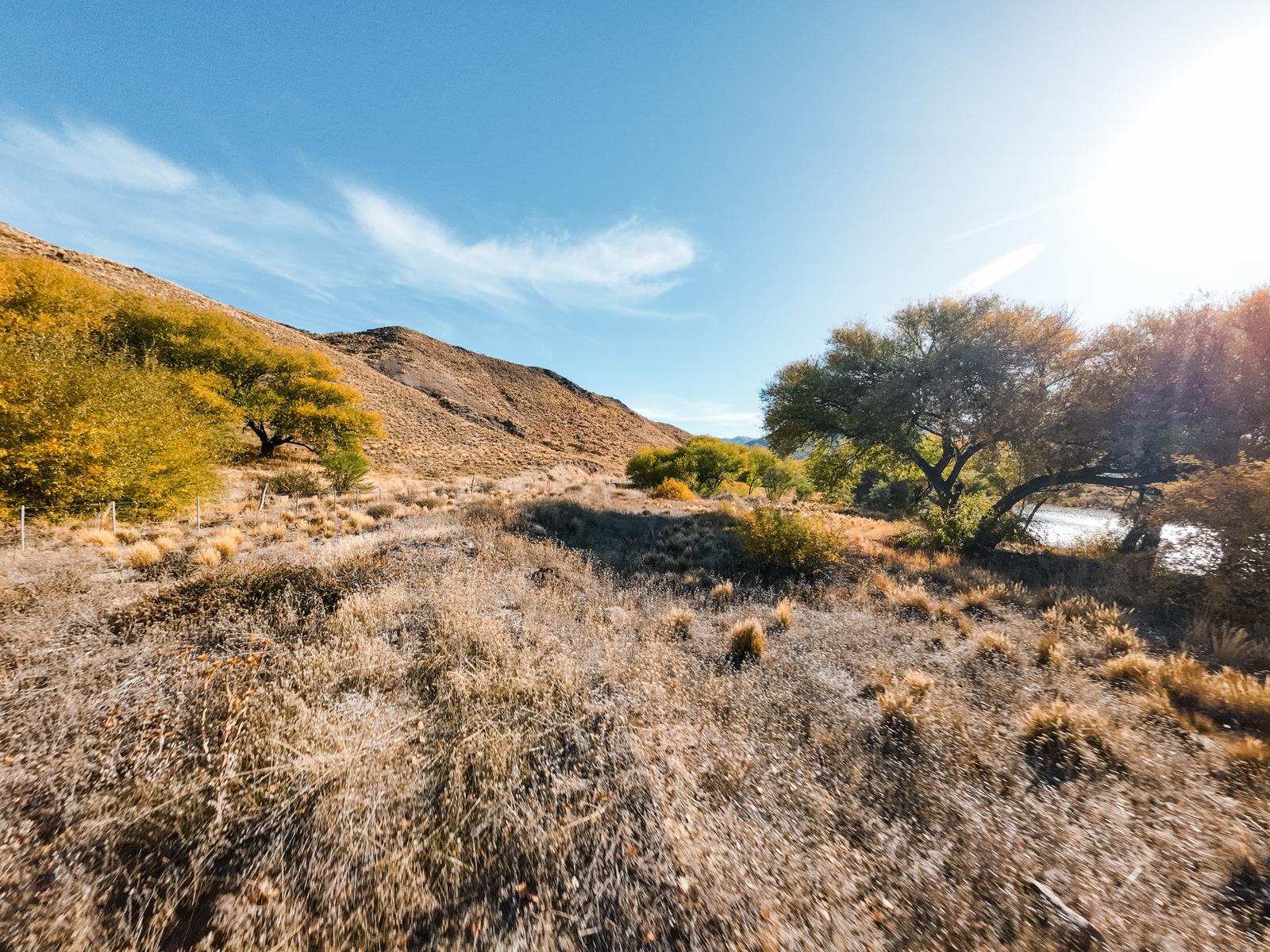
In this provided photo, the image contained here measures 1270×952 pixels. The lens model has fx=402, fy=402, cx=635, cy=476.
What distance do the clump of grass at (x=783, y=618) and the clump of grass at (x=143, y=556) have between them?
34.3 feet

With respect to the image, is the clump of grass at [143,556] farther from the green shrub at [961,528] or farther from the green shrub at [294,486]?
the green shrub at [961,528]

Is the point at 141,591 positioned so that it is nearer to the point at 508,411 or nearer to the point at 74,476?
the point at 74,476

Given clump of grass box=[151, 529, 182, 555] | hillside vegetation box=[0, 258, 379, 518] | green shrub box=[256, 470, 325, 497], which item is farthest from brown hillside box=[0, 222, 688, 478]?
clump of grass box=[151, 529, 182, 555]

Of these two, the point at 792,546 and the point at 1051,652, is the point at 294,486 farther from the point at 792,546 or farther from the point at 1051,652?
the point at 1051,652

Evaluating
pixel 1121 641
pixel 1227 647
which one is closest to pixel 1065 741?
pixel 1121 641

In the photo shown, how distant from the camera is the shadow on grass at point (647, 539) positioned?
894 centimetres

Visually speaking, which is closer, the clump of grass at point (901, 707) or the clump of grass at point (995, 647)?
the clump of grass at point (901, 707)

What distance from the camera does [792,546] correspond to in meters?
9.31

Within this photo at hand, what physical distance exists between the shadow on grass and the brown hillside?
2312 centimetres

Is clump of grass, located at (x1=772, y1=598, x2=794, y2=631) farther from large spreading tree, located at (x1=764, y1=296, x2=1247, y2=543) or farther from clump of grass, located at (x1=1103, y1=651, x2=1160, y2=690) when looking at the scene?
large spreading tree, located at (x1=764, y1=296, x2=1247, y2=543)

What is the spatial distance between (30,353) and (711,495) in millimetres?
28627

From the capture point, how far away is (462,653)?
4.47 metres

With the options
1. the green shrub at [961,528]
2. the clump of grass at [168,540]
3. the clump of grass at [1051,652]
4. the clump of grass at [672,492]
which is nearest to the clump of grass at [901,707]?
the clump of grass at [1051,652]

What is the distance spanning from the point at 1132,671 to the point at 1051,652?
0.65m
